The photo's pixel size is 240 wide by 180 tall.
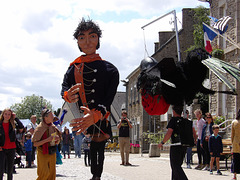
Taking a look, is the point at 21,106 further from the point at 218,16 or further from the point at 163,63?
the point at 163,63

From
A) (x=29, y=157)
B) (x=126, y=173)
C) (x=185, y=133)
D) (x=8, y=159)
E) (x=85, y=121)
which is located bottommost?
(x=126, y=173)

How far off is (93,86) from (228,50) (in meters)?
14.6

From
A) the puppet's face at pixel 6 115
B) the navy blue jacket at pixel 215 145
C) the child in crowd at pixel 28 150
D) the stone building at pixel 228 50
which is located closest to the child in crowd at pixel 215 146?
the navy blue jacket at pixel 215 145

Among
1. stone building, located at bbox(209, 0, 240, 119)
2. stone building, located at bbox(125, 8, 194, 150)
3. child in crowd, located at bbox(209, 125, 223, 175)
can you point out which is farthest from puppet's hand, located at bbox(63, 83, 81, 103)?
stone building, located at bbox(125, 8, 194, 150)

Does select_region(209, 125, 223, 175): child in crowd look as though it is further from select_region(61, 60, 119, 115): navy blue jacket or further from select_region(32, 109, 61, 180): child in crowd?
select_region(61, 60, 119, 115): navy blue jacket

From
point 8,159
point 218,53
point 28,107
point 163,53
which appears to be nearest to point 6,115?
point 8,159

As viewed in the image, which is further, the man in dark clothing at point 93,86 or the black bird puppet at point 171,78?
the black bird puppet at point 171,78

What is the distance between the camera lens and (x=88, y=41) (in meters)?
5.23

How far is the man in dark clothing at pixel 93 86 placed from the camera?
4.88m

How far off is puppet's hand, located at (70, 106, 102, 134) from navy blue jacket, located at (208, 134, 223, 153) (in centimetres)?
685

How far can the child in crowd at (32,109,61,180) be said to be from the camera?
286 inches

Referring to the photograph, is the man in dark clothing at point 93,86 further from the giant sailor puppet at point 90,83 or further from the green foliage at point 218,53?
the green foliage at point 218,53

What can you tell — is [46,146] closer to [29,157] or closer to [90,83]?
[90,83]

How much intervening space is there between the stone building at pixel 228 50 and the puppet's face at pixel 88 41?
40.4 ft
